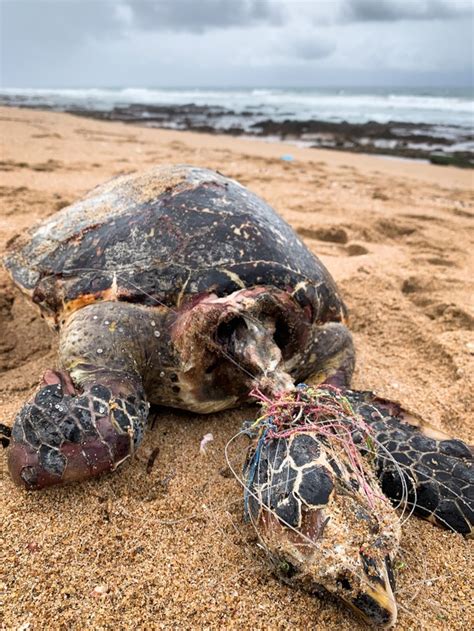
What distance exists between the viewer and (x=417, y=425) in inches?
78.2

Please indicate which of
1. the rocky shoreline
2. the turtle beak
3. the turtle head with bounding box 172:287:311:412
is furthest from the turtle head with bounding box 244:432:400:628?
the rocky shoreline

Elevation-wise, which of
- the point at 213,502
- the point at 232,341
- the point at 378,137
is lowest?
the point at 378,137

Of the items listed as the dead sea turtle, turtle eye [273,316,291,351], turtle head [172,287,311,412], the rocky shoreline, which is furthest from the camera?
the rocky shoreline

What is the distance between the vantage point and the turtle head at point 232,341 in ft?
6.46

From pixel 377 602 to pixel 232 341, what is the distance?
1088mm

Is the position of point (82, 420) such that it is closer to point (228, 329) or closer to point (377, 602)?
point (228, 329)

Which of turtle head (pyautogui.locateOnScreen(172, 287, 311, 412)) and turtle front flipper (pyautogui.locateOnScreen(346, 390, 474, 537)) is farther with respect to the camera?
turtle head (pyautogui.locateOnScreen(172, 287, 311, 412))

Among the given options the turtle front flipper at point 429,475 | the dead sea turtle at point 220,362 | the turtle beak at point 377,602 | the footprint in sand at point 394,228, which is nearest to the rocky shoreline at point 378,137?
the footprint in sand at point 394,228

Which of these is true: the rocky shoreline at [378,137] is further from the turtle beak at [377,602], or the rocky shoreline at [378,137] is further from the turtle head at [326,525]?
the turtle beak at [377,602]

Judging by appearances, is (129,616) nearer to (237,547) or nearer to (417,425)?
(237,547)

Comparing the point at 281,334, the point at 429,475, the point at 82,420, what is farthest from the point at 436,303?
the point at 82,420

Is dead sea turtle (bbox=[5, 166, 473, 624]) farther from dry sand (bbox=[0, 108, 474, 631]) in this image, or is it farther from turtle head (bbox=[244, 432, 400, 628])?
dry sand (bbox=[0, 108, 474, 631])

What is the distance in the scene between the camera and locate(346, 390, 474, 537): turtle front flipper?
1.66 meters

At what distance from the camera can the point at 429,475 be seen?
67.5 inches
